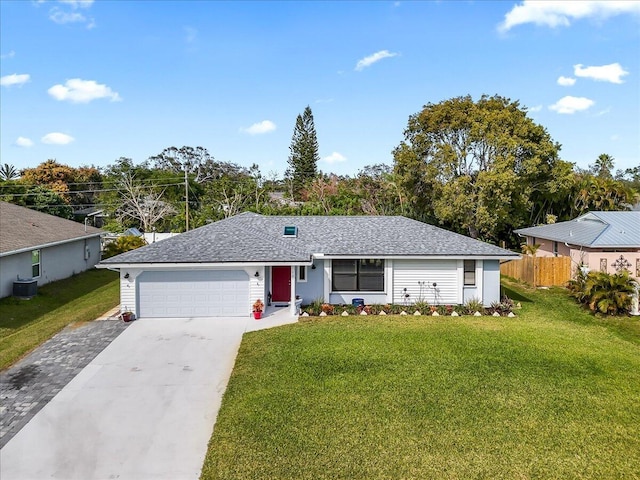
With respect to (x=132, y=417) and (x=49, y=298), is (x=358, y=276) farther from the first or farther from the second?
(x=49, y=298)

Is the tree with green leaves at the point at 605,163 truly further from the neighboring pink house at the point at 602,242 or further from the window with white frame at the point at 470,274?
the window with white frame at the point at 470,274

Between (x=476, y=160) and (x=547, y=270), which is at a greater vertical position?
(x=476, y=160)

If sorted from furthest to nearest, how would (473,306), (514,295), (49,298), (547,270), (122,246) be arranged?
(122,246), (547,270), (514,295), (49,298), (473,306)

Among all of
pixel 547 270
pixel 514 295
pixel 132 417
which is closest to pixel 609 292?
pixel 514 295

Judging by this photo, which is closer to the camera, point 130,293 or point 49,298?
point 130,293

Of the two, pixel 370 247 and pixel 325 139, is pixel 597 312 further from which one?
pixel 325 139

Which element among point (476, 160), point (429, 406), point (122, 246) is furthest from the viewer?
point (476, 160)

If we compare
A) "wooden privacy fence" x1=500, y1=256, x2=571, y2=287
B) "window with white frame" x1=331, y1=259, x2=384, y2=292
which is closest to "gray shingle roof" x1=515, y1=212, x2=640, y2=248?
"wooden privacy fence" x1=500, y1=256, x2=571, y2=287
